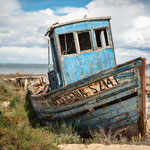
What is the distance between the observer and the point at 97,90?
428 cm

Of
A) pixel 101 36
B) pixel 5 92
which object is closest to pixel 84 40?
pixel 101 36

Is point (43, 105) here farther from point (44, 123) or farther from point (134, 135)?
point (134, 135)

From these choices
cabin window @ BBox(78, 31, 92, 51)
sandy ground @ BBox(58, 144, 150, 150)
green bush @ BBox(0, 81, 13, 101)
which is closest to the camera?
sandy ground @ BBox(58, 144, 150, 150)

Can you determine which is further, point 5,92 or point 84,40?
point 5,92

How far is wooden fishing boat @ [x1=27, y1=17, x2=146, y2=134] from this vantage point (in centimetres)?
400

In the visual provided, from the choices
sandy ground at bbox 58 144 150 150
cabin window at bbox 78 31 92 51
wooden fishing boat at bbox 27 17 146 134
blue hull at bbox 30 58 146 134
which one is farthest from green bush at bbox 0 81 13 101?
sandy ground at bbox 58 144 150 150

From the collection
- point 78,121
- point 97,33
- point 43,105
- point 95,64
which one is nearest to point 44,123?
point 43,105

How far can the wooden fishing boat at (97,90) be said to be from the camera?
13.1 feet

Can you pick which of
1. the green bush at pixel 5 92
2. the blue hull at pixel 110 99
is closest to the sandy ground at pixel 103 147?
the blue hull at pixel 110 99

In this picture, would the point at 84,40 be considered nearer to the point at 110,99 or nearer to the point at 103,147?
the point at 110,99

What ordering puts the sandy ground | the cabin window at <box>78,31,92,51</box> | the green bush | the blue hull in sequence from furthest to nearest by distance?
the green bush → the cabin window at <box>78,31,92,51</box> → the blue hull → the sandy ground

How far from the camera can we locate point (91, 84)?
4.30m

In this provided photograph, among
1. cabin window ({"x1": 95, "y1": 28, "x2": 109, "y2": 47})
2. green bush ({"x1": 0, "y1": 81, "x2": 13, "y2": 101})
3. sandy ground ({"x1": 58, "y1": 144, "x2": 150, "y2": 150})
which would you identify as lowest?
sandy ground ({"x1": 58, "y1": 144, "x2": 150, "y2": 150})

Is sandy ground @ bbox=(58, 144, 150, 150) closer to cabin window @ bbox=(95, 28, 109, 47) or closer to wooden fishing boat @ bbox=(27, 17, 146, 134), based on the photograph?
wooden fishing boat @ bbox=(27, 17, 146, 134)
